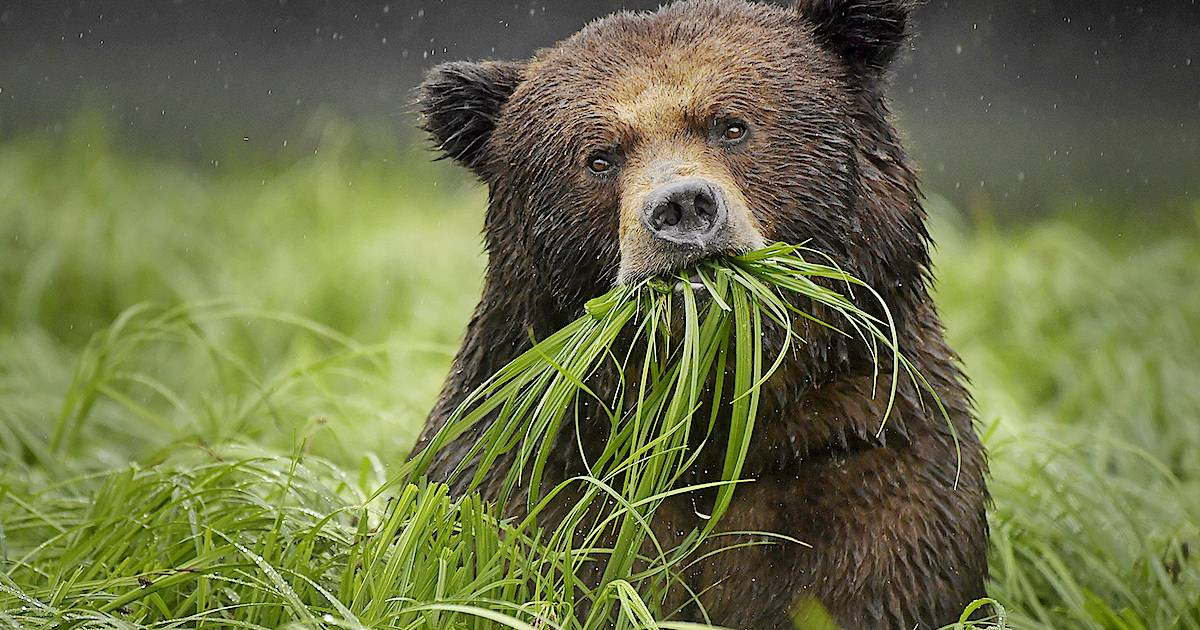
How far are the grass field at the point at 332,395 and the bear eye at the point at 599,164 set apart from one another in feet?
2.80

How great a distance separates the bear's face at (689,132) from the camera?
3.33m

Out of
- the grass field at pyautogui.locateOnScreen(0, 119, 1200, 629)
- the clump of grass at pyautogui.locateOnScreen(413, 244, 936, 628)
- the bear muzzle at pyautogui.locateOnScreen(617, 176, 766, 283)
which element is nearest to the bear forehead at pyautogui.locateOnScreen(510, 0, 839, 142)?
the bear muzzle at pyautogui.locateOnScreen(617, 176, 766, 283)

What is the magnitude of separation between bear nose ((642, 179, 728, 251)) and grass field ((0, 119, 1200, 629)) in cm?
66

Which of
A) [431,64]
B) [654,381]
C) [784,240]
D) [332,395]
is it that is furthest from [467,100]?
[431,64]

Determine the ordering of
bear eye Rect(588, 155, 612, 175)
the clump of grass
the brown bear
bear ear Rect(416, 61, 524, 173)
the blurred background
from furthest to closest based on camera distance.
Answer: the blurred background
bear ear Rect(416, 61, 524, 173)
bear eye Rect(588, 155, 612, 175)
the brown bear
the clump of grass

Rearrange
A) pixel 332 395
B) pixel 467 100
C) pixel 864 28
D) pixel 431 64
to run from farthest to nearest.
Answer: pixel 431 64 < pixel 332 395 < pixel 467 100 < pixel 864 28

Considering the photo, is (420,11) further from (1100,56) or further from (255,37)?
(1100,56)

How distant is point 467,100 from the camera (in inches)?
149

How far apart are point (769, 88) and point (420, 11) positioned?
5712 millimetres

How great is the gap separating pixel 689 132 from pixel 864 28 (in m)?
0.55

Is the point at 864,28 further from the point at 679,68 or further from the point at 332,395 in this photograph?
the point at 332,395

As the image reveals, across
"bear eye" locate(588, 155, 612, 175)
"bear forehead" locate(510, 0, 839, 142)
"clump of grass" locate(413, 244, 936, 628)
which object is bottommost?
"clump of grass" locate(413, 244, 936, 628)

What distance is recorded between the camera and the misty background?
8664 millimetres

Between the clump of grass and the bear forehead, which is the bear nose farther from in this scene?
the bear forehead
